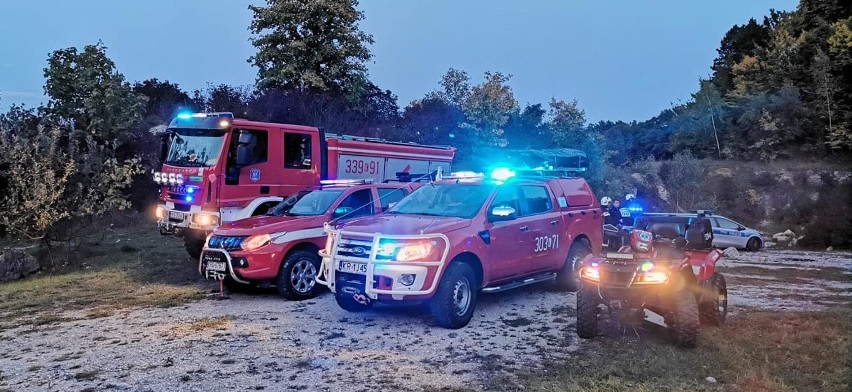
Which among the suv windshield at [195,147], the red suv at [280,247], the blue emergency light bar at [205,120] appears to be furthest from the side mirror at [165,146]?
the red suv at [280,247]

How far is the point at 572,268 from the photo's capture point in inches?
379

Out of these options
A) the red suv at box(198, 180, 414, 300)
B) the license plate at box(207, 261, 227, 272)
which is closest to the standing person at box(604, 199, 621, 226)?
the red suv at box(198, 180, 414, 300)

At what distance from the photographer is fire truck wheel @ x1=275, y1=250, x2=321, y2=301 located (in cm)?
905

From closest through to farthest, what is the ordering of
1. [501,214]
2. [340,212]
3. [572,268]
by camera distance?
[501,214] < [572,268] < [340,212]

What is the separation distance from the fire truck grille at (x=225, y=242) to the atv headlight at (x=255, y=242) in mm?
83

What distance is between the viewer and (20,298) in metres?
9.82

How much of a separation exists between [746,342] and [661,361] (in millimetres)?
1363

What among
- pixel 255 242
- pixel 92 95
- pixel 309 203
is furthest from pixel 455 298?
pixel 92 95

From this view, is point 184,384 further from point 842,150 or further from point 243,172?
point 842,150

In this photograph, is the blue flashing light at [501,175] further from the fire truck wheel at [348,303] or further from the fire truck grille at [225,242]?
the fire truck grille at [225,242]

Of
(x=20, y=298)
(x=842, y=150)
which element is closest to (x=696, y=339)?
(x=20, y=298)

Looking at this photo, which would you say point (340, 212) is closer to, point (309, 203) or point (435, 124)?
point (309, 203)

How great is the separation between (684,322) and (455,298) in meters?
2.47

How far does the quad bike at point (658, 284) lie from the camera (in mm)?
6238
